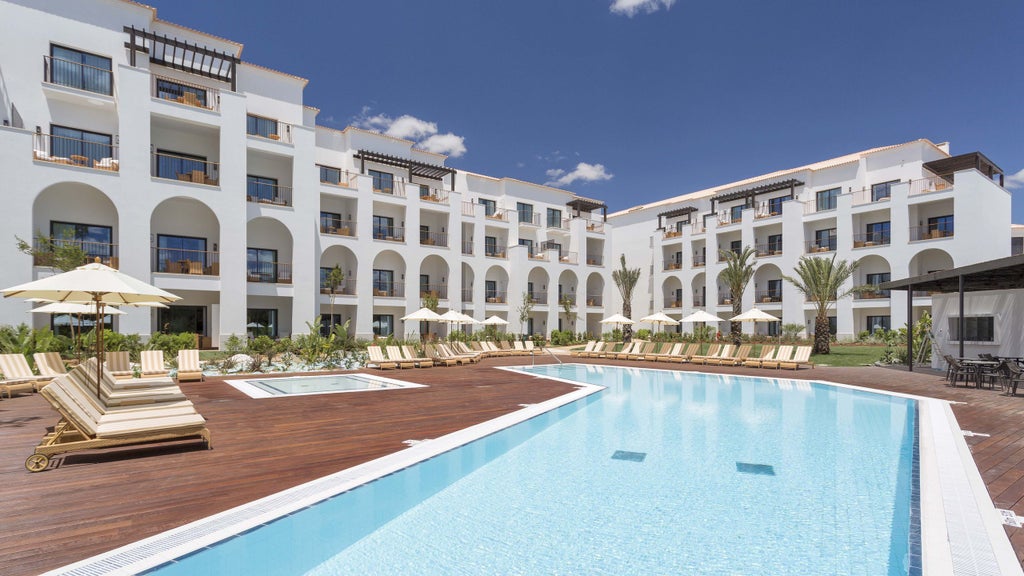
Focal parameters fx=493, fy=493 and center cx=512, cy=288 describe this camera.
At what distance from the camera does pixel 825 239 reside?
34531 mm

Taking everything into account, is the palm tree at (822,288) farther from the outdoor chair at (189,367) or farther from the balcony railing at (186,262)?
the balcony railing at (186,262)

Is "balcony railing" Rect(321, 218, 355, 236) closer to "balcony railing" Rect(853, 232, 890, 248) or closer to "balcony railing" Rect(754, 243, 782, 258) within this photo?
"balcony railing" Rect(754, 243, 782, 258)

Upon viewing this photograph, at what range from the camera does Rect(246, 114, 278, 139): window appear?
25.5m

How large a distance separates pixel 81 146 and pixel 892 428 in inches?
1125

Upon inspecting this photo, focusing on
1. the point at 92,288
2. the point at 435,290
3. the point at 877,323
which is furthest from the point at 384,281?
the point at 877,323

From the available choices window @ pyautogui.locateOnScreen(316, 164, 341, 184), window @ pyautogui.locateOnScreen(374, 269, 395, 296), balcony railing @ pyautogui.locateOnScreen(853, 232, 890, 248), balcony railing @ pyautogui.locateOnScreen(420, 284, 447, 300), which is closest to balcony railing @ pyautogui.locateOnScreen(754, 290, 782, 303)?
balcony railing @ pyautogui.locateOnScreen(853, 232, 890, 248)

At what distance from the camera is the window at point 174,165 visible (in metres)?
21.7

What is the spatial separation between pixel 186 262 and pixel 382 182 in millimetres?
12515

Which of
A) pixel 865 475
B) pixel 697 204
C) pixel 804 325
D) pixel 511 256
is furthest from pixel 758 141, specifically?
pixel 865 475

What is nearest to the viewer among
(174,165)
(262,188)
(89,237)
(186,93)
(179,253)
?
(89,237)

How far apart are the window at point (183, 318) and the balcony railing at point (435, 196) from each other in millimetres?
14295

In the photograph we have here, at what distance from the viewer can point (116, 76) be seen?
21.0 m

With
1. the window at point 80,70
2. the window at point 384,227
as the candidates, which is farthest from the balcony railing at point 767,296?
the window at point 80,70

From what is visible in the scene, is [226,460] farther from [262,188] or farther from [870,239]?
[870,239]
